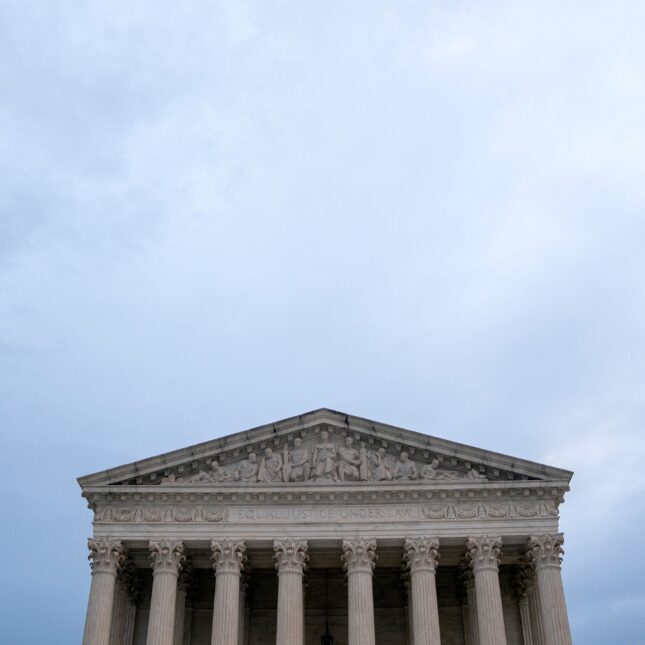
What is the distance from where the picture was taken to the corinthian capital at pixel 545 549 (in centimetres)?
3453

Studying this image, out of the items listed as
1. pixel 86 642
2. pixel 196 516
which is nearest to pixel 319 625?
pixel 196 516

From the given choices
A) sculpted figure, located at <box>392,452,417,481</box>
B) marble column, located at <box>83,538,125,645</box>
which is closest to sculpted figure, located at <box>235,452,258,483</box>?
marble column, located at <box>83,538,125,645</box>

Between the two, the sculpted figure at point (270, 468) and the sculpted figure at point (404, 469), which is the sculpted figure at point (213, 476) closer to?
the sculpted figure at point (270, 468)

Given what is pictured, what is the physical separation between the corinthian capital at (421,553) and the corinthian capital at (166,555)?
9502 mm

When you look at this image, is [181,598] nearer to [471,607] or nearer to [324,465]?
[324,465]

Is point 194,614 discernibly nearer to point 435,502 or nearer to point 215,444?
point 215,444

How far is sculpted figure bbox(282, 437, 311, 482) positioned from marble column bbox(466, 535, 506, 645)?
296 inches

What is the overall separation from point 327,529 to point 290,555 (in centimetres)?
188

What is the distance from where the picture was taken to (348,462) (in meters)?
37.0

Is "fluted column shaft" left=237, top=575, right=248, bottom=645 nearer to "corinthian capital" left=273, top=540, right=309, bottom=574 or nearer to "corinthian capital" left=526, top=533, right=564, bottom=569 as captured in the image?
"corinthian capital" left=273, top=540, right=309, bottom=574

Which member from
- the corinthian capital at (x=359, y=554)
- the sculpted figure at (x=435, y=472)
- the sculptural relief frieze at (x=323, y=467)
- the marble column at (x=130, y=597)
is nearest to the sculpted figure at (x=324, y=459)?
the sculptural relief frieze at (x=323, y=467)

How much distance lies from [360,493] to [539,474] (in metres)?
7.69

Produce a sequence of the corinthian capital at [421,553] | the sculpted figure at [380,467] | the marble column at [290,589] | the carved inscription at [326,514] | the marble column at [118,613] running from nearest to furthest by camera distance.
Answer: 1. the marble column at [290,589]
2. the corinthian capital at [421,553]
3. the marble column at [118,613]
4. the carved inscription at [326,514]
5. the sculpted figure at [380,467]

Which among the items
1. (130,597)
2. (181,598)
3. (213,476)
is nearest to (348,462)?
(213,476)
